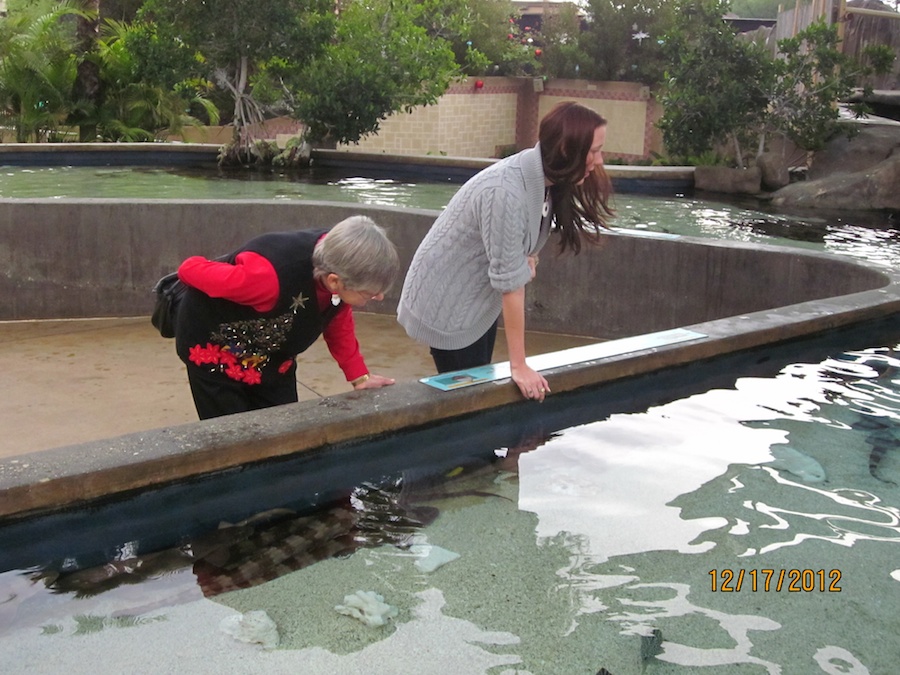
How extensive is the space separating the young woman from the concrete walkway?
2653 mm

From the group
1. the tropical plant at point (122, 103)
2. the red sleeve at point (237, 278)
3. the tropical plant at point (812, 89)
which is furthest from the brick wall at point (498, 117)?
the red sleeve at point (237, 278)

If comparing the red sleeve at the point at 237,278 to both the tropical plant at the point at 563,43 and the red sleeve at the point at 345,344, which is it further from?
the tropical plant at the point at 563,43

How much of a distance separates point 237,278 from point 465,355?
1.00 m

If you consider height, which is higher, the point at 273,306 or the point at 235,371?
the point at 273,306

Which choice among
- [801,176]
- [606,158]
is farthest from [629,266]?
[606,158]

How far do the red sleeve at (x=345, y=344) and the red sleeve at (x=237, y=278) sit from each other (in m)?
0.41

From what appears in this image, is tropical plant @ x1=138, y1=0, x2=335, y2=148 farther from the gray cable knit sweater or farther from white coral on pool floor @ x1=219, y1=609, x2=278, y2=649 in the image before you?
white coral on pool floor @ x1=219, y1=609, x2=278, y2=649

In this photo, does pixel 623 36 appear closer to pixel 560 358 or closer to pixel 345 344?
pixel 560 358

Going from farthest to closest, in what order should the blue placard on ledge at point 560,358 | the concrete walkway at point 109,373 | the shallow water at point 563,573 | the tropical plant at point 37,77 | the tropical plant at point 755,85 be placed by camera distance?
the tropical plant at point 37,77 → the tropical plant at point 755,85 → the concrete walkway at point 109,373 → the blue placard on ledge at point 560,358 → the shallow water at point 563,573

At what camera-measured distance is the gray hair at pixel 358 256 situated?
3.06 meters

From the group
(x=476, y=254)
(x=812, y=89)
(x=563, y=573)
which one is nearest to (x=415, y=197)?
(x=812, y=89)

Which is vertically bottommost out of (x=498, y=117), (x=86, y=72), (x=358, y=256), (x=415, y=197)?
(x=415, y=197)

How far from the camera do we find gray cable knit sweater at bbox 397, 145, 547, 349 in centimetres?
329
